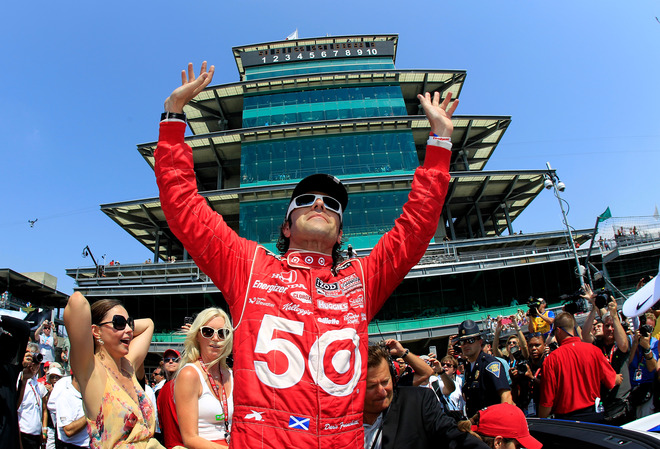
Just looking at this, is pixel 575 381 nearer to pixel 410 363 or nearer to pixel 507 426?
pixel 507 426

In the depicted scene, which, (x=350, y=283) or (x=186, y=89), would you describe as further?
(x=186, y=89)

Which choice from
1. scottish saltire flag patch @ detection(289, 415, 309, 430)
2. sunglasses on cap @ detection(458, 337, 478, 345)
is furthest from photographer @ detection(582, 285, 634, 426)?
scottish saltire flag patch @ detection(289, 415, 309, 430)

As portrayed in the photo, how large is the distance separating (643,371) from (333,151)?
1027 inches

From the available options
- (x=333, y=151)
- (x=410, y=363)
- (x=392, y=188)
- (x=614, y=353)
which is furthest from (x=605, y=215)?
(x=410, y=363)

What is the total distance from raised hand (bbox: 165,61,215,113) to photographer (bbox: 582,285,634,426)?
5.34 m

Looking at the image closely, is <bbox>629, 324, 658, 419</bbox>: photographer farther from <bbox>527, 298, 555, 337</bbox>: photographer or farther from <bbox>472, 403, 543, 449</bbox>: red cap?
<bbox>472, 403, 543, 449</bbox>: red cap

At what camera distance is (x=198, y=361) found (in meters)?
3.19

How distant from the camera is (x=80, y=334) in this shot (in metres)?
2.48

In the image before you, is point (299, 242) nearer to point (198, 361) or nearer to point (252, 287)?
point (252, 287)

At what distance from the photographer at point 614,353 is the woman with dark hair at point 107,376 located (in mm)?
4875

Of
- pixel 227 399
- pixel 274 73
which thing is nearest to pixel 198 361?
pixel 227 399

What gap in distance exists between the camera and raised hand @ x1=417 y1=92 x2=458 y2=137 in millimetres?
2532

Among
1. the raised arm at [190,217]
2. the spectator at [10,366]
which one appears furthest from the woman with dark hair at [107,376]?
the raised arm at [190,217]

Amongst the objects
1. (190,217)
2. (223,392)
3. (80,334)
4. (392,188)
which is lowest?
(223,392)
